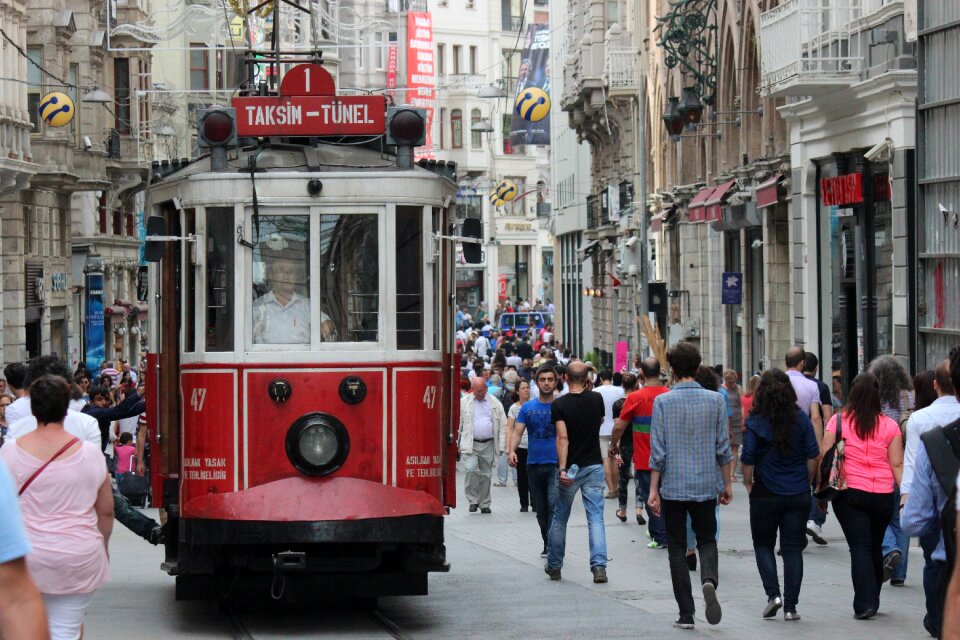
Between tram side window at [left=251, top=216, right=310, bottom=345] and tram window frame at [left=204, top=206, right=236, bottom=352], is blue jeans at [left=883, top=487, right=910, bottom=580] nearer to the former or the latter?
tram side window at [left=251, top=216, right=310, bottom=345]

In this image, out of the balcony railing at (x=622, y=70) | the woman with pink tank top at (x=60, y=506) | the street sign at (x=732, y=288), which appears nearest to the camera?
the woman with pink tank top at (x=60, y=506)

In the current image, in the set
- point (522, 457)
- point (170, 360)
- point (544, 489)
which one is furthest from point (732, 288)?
point (170, 360)

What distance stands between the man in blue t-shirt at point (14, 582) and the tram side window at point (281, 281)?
6.59 m

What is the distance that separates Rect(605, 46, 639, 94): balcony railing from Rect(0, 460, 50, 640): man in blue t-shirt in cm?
4212

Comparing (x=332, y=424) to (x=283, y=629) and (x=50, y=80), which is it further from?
(x=50, y=80)

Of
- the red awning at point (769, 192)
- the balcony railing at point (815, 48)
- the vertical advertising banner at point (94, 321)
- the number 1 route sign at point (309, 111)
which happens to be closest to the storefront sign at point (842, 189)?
the balcony railing at point (815, 48)

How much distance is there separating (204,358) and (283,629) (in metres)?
1.80

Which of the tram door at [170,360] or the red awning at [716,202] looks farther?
the red awning at [716,202]

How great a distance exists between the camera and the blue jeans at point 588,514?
14.0 metres

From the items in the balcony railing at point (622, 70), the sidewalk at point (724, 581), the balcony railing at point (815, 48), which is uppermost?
the balcony railing at point (622, 70)

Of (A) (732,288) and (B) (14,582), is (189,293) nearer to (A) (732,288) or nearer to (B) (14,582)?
(B) (14,582)

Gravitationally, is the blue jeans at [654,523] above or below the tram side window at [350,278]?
below

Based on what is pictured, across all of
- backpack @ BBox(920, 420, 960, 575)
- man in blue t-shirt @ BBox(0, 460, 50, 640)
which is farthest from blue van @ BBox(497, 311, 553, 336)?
man in blue t-shirt @ BBox(0, 460, 50, 640)

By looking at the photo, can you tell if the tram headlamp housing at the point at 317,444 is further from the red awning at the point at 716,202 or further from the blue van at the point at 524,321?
the blue van at the point at 524,321
